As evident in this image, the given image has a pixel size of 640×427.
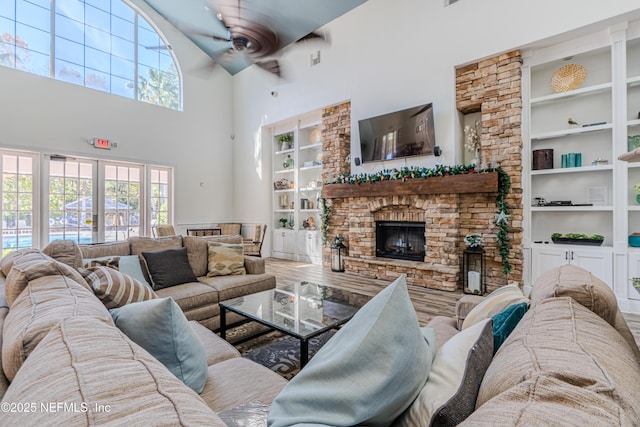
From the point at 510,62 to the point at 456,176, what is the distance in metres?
1.64

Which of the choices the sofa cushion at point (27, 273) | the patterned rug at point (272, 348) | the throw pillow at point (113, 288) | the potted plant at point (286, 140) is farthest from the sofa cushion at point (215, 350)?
the potted plant at point (286, 140)

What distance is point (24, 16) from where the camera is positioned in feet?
17.1

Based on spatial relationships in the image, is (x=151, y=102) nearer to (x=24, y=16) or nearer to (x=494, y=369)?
(x=24, y=16)

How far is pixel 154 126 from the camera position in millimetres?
6668

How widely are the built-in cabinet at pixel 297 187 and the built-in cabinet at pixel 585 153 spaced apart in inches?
150

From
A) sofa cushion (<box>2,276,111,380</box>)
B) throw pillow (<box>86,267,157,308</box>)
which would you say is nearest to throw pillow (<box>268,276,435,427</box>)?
sofa cushion (<box>2,276,111,380</box>)

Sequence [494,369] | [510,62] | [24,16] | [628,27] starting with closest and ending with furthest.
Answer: [494,369] < [628,27] < [510,62] < [24,16]

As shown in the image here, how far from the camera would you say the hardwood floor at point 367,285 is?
336 centimetres

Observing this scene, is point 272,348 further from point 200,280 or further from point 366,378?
point 366,378

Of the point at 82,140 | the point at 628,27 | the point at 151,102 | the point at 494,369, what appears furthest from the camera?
the point at 151,102

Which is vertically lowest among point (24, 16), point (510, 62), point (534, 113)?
point (534, 113)

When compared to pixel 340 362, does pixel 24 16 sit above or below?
above

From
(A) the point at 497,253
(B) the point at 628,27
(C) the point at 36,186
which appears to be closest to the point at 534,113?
(B) the point at 628,27

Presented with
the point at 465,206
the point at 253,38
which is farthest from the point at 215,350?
the point at 465,206
